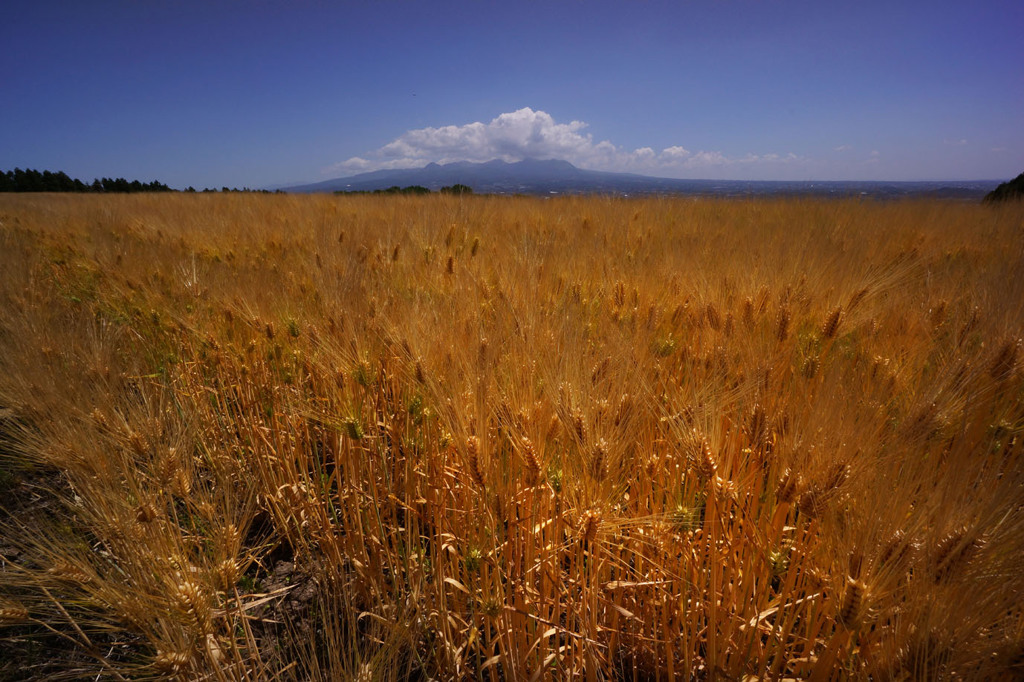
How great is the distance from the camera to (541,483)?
2.98 feet

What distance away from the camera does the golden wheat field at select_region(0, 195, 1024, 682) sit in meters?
0.78

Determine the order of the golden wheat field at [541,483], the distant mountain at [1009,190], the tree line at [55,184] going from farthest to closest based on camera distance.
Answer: the tree line at [55,184] < the distant mountain at [1009,190] < the golden wheat field at [541,483]

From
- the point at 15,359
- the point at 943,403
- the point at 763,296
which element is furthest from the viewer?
Answer: the point at 763,296

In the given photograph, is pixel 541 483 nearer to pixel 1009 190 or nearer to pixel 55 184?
pixel 1009 190

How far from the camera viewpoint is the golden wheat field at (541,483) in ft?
2.57

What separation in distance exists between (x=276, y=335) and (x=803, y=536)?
1.85 metres

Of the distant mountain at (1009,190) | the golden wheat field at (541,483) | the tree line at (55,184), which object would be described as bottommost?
the golden wheat field at (541,483)

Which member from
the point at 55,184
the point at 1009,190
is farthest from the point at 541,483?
the point at 55,184

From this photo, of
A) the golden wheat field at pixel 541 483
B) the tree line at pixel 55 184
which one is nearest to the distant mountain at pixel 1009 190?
the golden wheat field at pixel 541 483

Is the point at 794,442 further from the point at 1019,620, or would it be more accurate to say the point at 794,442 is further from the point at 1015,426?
the point at 1015,426

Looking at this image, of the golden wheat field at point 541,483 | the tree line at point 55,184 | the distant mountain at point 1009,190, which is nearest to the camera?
the golden wheat field at point 541,483

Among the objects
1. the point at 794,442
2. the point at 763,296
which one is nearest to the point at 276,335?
the point at 794,442

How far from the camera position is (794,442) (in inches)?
34.1

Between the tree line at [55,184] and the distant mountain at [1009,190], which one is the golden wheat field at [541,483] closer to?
the distant mountain at [1009,190]
